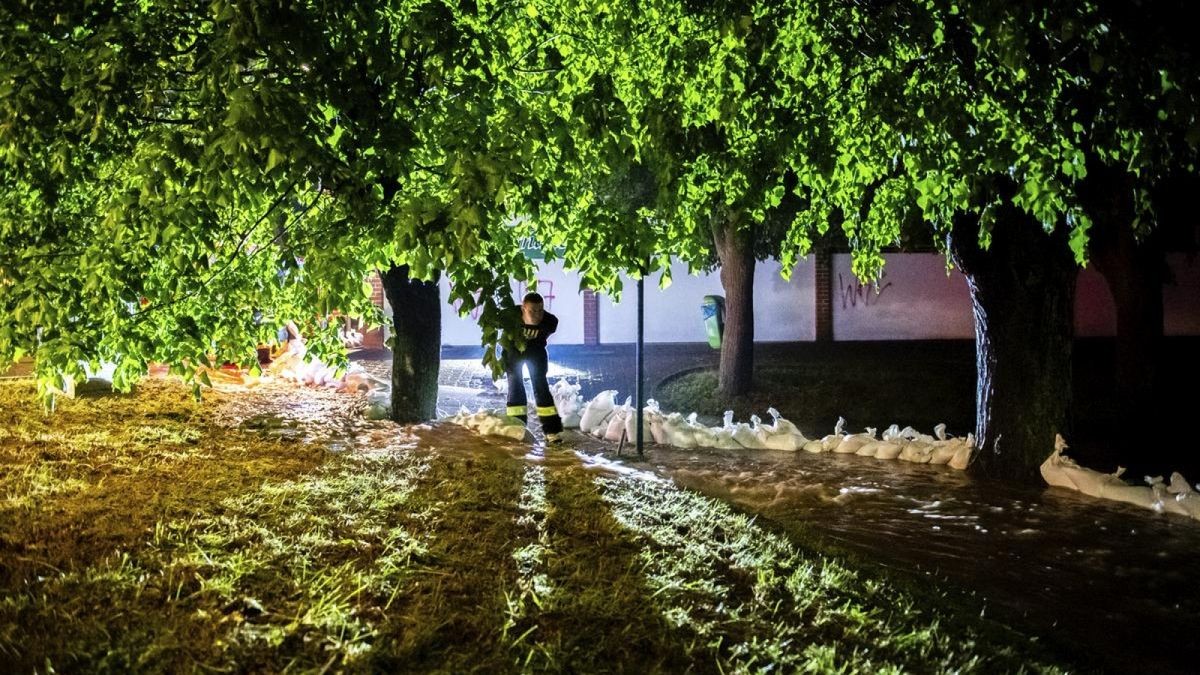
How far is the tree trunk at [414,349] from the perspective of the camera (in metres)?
9.34

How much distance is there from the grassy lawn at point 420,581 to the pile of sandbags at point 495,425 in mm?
2516

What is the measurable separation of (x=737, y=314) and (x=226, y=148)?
992 centimetres

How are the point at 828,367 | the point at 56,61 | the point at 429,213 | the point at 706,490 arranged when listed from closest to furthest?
1. the point at 429,213
2. the point at 56,61
3. the point at 706,490
4. the point at 828,367

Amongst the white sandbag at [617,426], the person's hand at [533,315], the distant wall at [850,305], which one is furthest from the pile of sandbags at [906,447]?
the distant wall at [850,305]

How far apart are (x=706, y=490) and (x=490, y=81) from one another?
3.47 metres

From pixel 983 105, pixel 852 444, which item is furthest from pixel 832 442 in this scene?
Result: pixel 983 105

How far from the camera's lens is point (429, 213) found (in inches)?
143

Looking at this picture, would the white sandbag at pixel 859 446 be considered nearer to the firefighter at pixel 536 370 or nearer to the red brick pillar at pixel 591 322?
the firefighter at pixel 536 370

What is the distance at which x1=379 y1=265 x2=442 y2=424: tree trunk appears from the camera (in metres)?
9.34

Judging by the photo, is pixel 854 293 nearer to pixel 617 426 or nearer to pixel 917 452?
pixel 917 452

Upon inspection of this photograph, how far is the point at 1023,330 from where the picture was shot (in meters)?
7.21

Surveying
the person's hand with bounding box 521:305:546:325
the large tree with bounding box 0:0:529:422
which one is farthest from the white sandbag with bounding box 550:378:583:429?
the large tree with bounding box 0:0:529:422

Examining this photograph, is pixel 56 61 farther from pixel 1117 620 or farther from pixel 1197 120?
pixel 1117 620

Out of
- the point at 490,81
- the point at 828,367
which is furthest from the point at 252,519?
the point at 828,367
